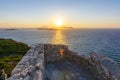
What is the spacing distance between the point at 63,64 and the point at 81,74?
3.26 m

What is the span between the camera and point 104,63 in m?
11.4

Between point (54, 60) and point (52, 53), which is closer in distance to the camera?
point (54, 60)

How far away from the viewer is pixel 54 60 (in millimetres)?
17031

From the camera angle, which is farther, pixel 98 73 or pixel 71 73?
pixel 71 73

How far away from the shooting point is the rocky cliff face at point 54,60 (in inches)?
309

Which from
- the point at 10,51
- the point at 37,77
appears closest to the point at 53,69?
the point at 37,77

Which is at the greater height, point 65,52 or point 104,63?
point 104,63

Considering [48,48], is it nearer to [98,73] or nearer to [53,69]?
[53,69]

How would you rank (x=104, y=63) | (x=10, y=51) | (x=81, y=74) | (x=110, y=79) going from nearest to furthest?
(x=110, y=79) → (x=104, y=63) → (x=81, y=74) → (x=10, y=51)

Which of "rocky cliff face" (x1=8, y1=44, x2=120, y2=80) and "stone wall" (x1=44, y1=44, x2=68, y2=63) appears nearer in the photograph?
"rocky cliff face" (x1=8, y1=44, x2=120, y2=80)

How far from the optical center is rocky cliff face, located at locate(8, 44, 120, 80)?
7.85 m

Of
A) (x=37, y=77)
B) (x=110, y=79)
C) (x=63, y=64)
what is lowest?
(x=63, y=64)

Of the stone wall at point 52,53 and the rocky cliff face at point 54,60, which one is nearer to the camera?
the rocky cliff face at point 54,60

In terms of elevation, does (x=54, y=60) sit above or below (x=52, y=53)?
below
